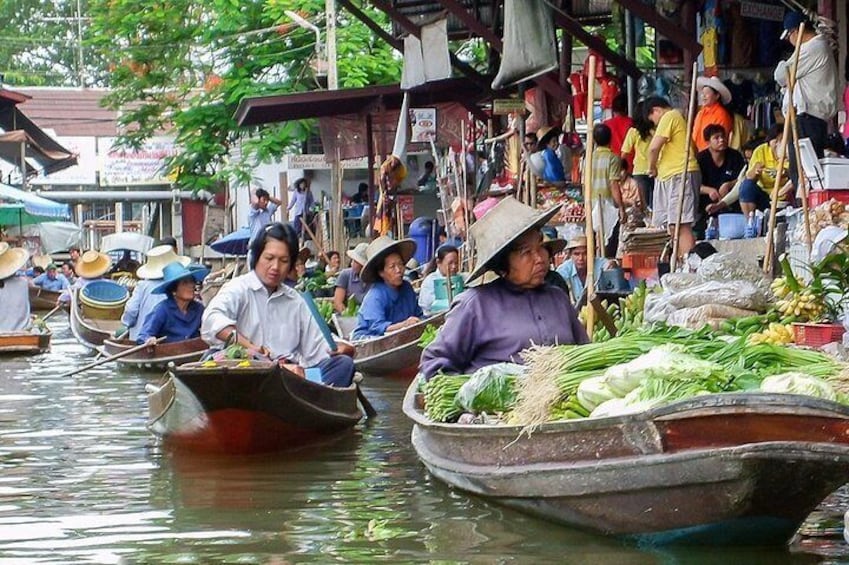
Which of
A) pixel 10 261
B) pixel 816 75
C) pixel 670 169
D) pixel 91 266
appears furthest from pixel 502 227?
pixel 91 266

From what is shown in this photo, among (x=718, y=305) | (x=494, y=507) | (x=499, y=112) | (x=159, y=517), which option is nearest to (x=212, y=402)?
(x=159, y=517)

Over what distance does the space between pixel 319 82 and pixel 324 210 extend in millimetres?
2074

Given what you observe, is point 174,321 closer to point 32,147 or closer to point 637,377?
point 637,377

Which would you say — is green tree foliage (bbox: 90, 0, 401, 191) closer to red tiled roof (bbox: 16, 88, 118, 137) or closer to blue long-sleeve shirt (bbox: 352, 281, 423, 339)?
blue long-sleeve shirt (bbox: 352, 281, 423, 339)

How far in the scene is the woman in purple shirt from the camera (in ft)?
25.8

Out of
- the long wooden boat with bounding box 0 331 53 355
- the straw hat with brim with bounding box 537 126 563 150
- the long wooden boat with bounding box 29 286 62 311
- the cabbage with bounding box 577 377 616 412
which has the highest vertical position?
the straw hat with brim with bounding box 537 126 563 150

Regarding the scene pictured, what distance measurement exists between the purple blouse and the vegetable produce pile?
15.9 inches

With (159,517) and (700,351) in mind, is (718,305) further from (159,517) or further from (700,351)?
(159,517)

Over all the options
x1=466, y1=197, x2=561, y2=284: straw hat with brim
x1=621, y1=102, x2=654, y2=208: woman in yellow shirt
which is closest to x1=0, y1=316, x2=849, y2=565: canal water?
x1=466, y1=197, x2=561, y2=284: straw hat with brim

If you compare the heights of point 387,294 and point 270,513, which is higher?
point 387,294

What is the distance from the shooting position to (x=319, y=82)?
2623cm

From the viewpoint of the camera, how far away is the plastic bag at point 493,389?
7.18 meters

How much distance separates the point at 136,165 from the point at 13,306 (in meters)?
25.5

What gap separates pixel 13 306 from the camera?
1905 centimetres
